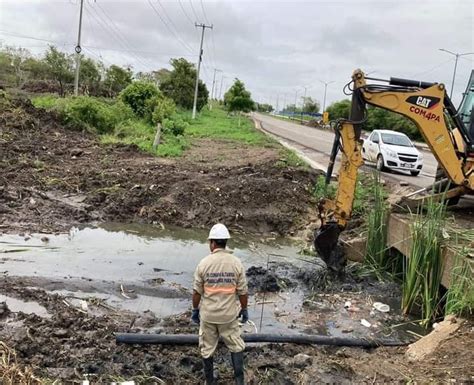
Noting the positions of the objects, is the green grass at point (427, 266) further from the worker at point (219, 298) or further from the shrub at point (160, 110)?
the shrub at point (160, 110)

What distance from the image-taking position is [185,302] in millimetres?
8406

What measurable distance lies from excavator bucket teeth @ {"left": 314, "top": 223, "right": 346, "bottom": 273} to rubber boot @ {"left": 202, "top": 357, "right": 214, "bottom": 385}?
4223 millimetres

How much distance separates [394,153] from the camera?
23234 mm

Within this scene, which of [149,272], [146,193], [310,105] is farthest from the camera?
[310,105]

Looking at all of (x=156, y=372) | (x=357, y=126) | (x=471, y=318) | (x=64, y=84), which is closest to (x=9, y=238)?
(x=156, y=372)

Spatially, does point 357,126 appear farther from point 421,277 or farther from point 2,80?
point 2,80

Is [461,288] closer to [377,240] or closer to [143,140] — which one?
[377,240]

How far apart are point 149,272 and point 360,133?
4.38m

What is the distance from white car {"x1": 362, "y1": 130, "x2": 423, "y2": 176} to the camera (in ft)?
75.6

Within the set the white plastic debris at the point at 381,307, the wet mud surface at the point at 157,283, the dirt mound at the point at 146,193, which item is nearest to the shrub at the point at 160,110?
the dirt mound at the point at 146,193

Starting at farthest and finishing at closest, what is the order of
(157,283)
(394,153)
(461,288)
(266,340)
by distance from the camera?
1. (394,153)
2. (157,283)
3. (461,288)
4. (266,340)

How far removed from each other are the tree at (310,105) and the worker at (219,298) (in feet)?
448

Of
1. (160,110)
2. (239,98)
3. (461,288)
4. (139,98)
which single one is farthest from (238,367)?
(239,98)

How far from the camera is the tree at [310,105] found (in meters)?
140
